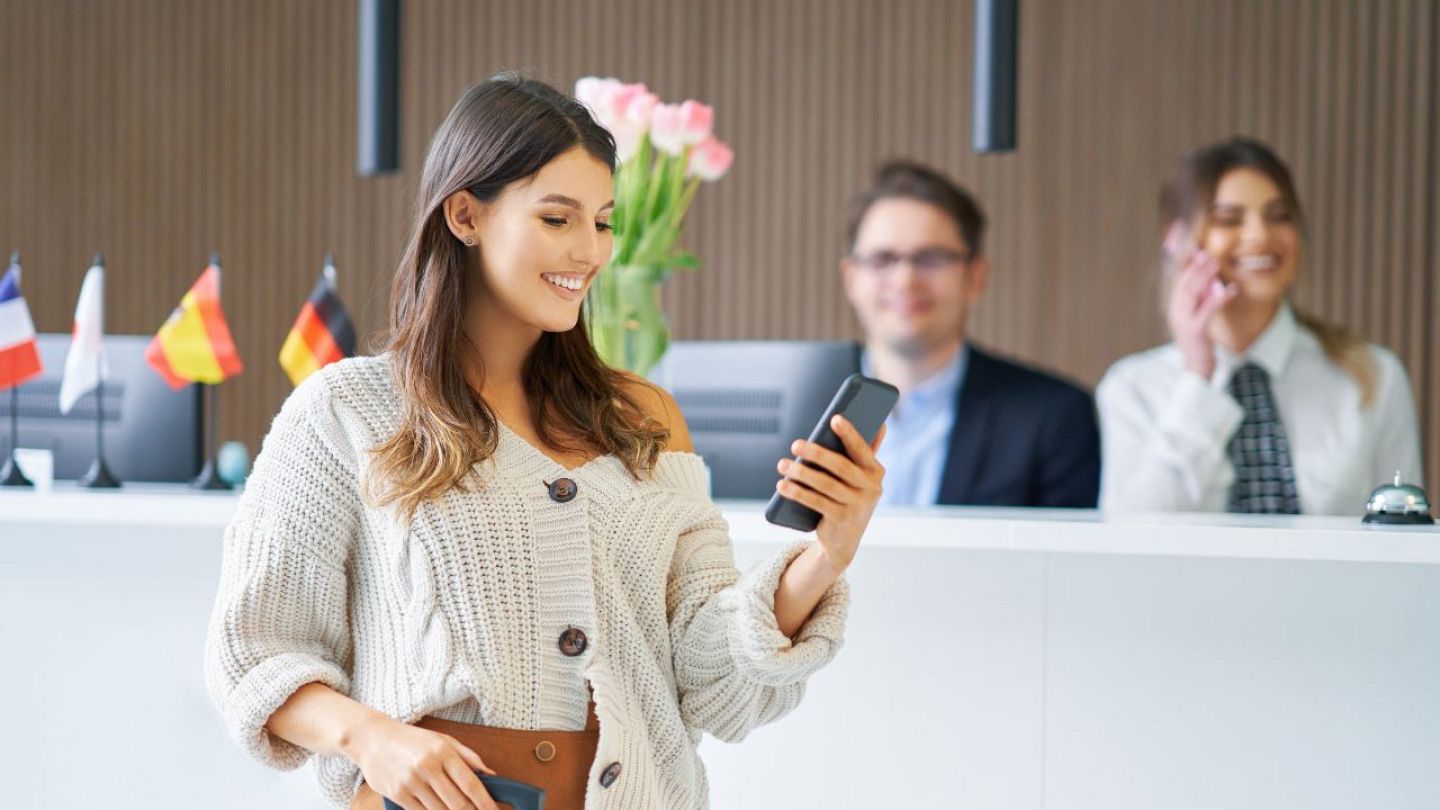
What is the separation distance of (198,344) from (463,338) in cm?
169

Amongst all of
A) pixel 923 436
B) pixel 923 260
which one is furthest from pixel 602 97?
pixel 923 436

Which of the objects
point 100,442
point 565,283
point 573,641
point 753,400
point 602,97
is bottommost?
point 573,641

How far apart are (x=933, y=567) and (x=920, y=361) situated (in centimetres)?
151

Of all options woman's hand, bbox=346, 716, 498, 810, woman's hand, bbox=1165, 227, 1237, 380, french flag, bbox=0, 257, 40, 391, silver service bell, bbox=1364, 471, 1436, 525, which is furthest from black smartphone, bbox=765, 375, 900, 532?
woman's hand, bbox=1165, 227, 1237, 380

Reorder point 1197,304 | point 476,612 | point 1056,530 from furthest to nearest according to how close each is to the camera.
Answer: point 1197,304, point 1056,530, point 476,612

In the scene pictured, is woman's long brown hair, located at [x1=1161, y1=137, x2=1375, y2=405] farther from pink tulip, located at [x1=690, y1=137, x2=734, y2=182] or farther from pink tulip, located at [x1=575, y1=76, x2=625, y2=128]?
pink tulip, located at [x1=575, y1=76, x2=625, y2=128]

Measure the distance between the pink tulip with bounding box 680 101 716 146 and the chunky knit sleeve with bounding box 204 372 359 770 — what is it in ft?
4.74

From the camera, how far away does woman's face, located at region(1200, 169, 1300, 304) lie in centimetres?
363

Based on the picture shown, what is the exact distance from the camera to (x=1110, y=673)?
203 centimetres

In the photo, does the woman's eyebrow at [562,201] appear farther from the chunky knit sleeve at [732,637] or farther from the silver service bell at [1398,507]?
the silver service bell at [1398,507]

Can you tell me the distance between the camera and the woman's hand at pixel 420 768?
1.19m

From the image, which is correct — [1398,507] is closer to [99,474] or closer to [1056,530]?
Answer: [1056,530]

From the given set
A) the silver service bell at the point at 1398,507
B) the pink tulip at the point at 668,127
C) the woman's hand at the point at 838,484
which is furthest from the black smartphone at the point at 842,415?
the pink tulip at the point at 668,127

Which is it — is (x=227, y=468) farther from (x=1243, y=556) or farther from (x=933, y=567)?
(x=1243, y=556)
